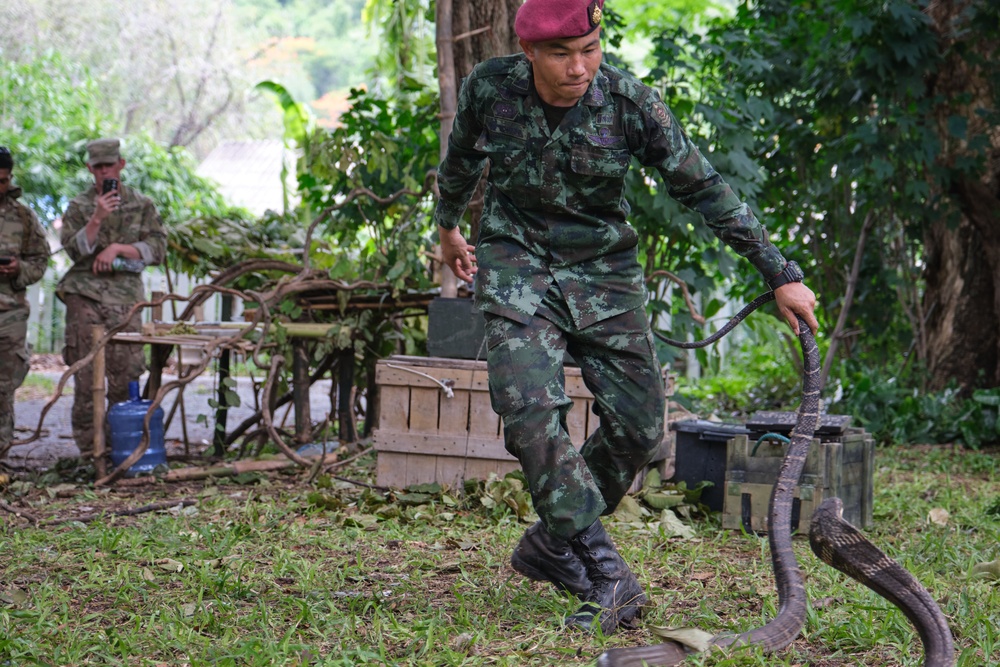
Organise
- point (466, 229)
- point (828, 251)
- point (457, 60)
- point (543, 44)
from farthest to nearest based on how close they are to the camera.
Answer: point (828, 251) < point (466, 229) < point (457, 60) < point (543, 44)

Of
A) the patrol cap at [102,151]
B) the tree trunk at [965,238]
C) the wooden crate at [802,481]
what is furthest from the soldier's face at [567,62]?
the tree trunk at [965,238]

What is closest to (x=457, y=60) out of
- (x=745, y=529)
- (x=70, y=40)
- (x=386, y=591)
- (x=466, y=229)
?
(x=466, y=229)

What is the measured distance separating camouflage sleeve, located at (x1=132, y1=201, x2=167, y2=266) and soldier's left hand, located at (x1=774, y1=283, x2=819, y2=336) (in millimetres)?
5210

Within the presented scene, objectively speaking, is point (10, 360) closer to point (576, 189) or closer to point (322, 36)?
point (576, 189)

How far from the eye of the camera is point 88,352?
23.6ft

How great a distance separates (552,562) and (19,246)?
503 centimetres

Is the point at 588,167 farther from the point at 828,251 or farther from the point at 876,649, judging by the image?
the point at 828,251

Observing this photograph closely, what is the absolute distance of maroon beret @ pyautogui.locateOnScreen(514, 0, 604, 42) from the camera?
296 cm

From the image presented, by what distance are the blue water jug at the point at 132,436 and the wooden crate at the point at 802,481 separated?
3476 millimetres

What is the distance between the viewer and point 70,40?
25922 millimetres

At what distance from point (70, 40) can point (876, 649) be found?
27.2m

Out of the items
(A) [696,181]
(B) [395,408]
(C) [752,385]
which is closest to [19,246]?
(B) [395,408]

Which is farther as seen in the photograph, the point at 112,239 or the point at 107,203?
the point at 112,239

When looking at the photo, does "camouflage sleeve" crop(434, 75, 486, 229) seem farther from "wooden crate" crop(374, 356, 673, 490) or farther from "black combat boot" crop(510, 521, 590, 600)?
"wooden crate" crop(374, 356, 673, 490)
